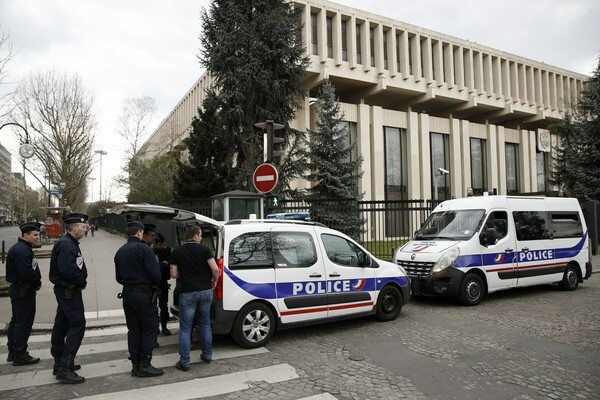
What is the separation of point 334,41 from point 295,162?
14255 millimetres

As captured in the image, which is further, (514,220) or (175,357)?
(514,220)

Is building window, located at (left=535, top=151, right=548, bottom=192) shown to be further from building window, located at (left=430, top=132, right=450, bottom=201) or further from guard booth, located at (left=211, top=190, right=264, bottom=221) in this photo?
guard booth, located at (left=211, top=190, right=264, bottom=221)

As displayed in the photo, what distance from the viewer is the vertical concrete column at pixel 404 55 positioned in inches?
1266

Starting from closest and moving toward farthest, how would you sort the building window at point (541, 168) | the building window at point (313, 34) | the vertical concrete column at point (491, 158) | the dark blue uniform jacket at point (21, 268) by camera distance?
the dark blue uniform jacket at point (21, 268), the building window at point (313, 34), the vertical concrete column at point (491, 158), the building window at point (541, 168)

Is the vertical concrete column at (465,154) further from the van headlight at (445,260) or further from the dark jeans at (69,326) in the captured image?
the dark jeans at (69,326)

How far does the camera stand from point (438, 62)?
34.5 meters

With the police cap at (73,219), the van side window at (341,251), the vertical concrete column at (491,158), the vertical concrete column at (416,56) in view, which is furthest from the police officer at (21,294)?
the vertical concrete column at (491,158)

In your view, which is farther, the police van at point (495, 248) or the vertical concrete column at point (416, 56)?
the vertical concrete column at point (416, 56)

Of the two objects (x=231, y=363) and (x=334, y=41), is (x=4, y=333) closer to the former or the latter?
(x=231, y=363)

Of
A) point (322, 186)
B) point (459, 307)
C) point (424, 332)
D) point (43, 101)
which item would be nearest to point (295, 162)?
point (322, 186)

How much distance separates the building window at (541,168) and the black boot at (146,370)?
45.8 m

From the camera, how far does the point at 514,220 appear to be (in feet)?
29.8

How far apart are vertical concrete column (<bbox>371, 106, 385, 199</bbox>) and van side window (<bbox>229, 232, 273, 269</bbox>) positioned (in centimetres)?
2453

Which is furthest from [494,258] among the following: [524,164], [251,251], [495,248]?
[524,164]
